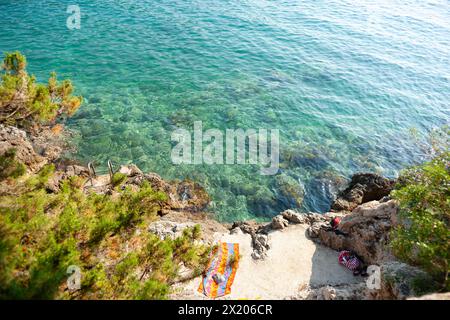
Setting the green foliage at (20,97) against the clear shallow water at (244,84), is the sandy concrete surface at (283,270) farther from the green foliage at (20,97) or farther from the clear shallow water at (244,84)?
the green foliage at (20,97)

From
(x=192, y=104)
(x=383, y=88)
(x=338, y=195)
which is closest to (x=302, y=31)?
(x=383, y=88)

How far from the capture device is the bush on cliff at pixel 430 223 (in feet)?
29.0

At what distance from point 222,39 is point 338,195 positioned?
2996cm

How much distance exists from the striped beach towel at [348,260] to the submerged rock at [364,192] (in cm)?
498

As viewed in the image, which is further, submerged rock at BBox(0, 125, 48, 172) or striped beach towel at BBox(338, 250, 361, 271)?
submerged rock at BBox(0, 125, 48, 172)

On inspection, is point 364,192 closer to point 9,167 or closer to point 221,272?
point 221,272

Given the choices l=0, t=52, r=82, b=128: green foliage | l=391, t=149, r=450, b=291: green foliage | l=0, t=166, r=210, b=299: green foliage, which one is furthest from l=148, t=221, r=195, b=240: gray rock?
l=391, t=149, r=450, b=291: green foliage

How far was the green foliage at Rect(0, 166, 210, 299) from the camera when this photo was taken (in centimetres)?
641

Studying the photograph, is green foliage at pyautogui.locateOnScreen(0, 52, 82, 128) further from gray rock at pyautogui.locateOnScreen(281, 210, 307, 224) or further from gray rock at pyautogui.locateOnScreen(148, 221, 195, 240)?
gray rock at pyautogui.locateOnScreen(281, 210, 307, 224)

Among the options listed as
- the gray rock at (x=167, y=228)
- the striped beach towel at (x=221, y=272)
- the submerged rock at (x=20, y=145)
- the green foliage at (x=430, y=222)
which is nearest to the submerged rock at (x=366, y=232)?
the green foliage at (x=430, y=222)

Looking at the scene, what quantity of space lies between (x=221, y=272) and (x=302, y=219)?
6.81 meters

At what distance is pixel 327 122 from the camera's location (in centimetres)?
2980

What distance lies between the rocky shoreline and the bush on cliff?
0.69 meters

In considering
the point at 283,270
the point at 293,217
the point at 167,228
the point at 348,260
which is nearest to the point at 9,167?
the point at 167,228
